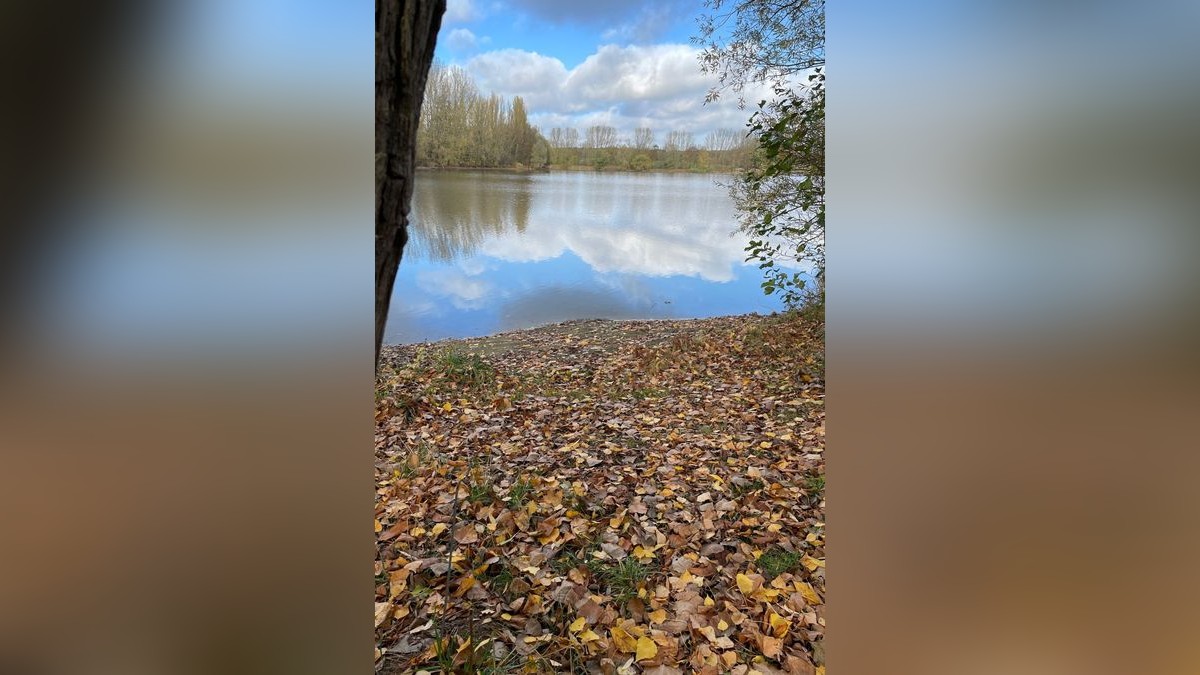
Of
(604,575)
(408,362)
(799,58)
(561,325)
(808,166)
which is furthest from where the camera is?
(561,325)

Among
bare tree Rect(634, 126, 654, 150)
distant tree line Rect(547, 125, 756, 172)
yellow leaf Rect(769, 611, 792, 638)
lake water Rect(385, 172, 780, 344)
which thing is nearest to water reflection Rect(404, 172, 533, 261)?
lake water Rect(385, 172, 780, 344)

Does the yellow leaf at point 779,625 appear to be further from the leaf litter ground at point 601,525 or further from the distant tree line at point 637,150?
the distant tree line at point 637,150

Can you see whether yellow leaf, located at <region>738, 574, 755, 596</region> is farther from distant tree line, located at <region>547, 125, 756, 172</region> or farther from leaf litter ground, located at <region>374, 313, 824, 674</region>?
distant tree line, located at <region>547, 125, 756, 172</region>

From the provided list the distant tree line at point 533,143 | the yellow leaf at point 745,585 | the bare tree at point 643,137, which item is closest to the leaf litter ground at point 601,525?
the yellow leaf at point 745,585

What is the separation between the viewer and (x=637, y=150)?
21.8ft

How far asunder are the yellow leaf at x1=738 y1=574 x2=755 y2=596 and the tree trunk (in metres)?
1.40

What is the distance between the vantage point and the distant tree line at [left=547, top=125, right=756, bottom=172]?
18.9 ft

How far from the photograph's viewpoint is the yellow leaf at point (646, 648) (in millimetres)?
1435
